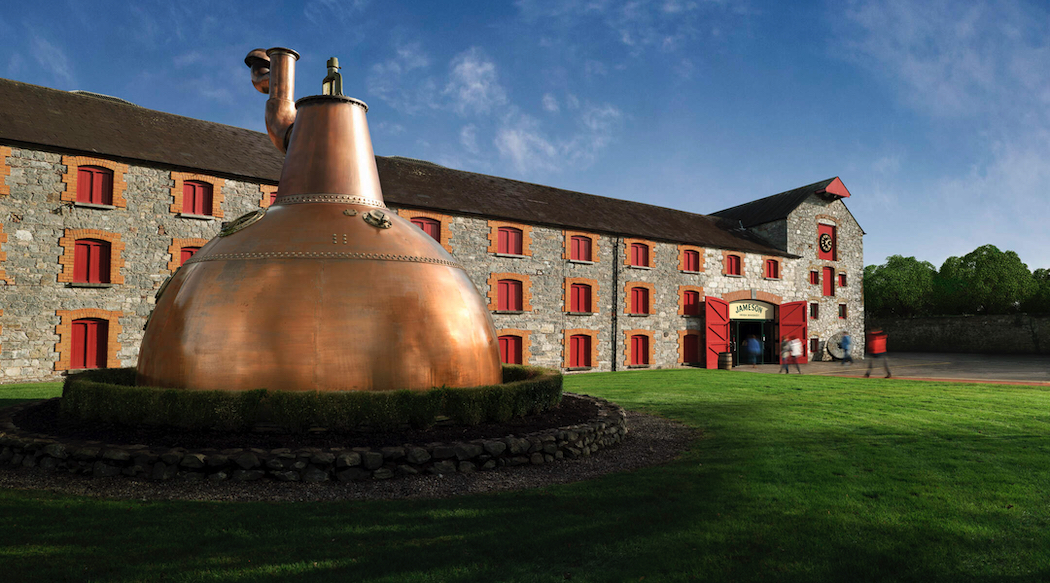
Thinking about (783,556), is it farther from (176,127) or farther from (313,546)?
(176,127)

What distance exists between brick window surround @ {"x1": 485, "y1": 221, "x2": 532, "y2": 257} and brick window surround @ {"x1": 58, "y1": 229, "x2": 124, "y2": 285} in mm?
14118

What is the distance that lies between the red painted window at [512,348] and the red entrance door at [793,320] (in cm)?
1768

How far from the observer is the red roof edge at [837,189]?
124 ft

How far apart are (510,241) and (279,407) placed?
19932 mm

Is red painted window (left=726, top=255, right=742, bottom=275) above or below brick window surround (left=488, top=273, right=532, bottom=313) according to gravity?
above

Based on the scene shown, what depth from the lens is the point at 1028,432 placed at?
10.3 m

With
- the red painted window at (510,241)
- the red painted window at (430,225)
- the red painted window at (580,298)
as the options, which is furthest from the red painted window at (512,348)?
the red painted window at (430,225)

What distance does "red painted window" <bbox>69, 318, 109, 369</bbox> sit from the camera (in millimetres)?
18812

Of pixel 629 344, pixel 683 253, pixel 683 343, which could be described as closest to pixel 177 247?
pixel 629 344

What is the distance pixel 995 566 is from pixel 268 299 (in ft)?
27.1

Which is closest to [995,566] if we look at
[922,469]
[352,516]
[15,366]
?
[922,469]

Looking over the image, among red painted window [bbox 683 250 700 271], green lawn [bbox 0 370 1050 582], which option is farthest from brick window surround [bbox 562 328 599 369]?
green lawn [bbox 0 370 1050 582]

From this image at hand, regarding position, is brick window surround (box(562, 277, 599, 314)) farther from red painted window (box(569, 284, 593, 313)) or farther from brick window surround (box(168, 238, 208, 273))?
brick window surround (box(168, 238, 208, 273))

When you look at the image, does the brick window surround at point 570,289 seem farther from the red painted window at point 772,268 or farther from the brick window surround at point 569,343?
the red painted window at point 772,268
